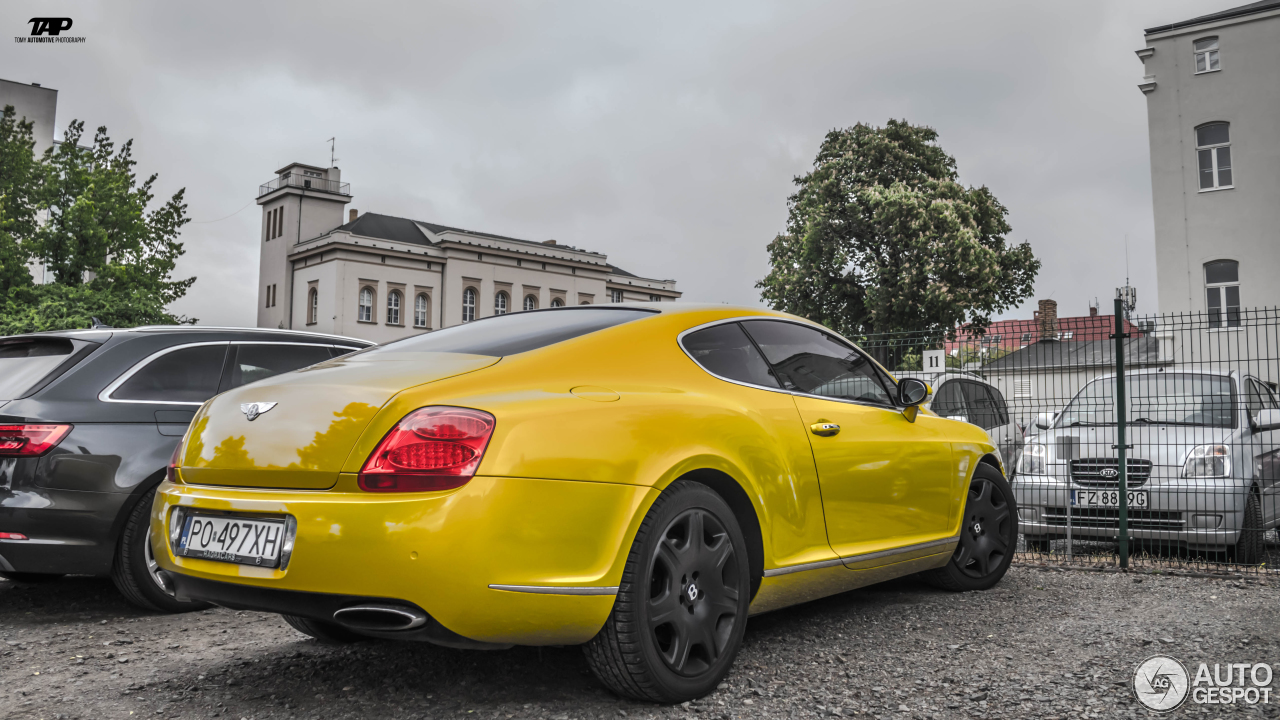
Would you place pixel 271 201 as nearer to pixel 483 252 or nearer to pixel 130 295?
pixel 483 252

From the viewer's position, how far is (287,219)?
5834cm

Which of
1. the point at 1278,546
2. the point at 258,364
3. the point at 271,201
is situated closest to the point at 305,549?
the point at 258,364

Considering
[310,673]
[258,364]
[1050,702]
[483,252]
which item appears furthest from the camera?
[483,252]

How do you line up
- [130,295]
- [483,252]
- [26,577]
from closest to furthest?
1. [26,577]
2. [130,295]
3. [483,252]

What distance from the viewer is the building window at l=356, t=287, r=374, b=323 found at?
2153 inches

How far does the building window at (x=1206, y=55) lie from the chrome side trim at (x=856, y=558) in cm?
2569

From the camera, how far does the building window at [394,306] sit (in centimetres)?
5603

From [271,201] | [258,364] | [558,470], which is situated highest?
[271,201]

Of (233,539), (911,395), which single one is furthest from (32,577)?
(911,395)

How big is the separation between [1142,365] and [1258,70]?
73.8 feet

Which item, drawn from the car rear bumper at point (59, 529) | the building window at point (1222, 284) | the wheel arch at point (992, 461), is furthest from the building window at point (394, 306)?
the wheel arch at point (992, 461)

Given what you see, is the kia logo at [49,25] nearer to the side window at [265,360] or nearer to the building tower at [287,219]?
the side window at [265,360]

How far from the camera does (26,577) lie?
5465 mm

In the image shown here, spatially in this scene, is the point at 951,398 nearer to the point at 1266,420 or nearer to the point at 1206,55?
the point at 1266,420
